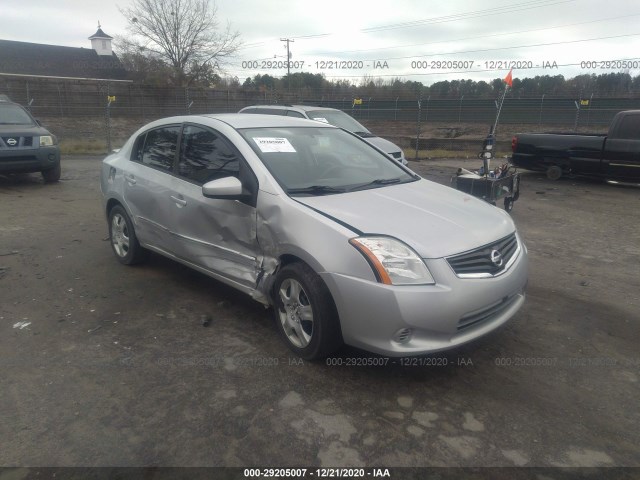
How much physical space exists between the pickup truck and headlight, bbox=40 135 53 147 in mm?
10666

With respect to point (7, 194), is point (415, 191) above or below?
above

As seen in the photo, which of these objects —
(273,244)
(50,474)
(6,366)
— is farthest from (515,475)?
(6,366)

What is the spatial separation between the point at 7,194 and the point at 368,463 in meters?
9.56

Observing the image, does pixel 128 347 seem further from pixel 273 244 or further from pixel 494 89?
pixel 494 89

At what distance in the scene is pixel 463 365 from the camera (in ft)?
11.1

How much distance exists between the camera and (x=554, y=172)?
11648 millimetres

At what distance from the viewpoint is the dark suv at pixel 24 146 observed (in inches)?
375

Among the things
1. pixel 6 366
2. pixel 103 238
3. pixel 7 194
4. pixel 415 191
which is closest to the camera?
pixel 6 366

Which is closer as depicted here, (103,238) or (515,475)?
(515,475)

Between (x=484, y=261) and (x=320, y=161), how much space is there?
1.67 meters

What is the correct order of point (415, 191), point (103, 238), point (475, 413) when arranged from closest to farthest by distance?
point (475, 413), point (415, 191), point (103, 238)

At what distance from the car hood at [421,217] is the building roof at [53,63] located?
46.4 metres

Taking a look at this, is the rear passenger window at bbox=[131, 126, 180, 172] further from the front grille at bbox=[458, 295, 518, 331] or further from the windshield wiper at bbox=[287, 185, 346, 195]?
the front grille at bbox=[458, 295, 518, 331]

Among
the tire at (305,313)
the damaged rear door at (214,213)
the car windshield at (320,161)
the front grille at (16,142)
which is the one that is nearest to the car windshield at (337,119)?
the front grille at (16,142)
